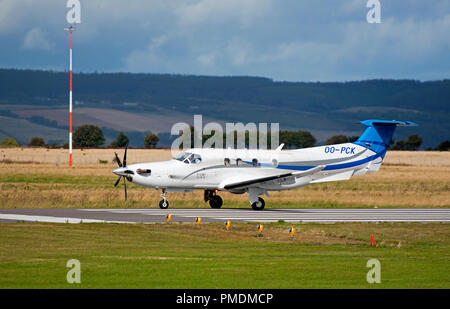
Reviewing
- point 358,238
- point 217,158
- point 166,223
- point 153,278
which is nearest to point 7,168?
point 217,158

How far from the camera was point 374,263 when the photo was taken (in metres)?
17.3

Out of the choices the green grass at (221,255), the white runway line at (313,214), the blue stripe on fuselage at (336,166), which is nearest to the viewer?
the green grass at (221,255)

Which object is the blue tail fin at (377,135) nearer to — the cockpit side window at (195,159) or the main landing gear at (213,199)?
the main landing gear at (213,199)

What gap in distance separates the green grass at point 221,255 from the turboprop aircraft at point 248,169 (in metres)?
7.93

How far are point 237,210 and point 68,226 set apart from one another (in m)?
11.4

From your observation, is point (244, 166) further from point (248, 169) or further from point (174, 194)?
point (174, 194)

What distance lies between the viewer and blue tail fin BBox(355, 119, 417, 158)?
3831 cm

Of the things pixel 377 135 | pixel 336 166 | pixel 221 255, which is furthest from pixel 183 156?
pixel 221 255

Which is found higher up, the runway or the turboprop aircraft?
the turboprop aircraft

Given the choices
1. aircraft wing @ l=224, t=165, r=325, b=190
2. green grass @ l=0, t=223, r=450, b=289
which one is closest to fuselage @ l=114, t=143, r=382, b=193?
aircraft wing @ l=224, t=165, r=325, b=190

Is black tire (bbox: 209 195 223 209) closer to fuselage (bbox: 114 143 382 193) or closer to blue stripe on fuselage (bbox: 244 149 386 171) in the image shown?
fuselage (bbox: 114 143 382 193)

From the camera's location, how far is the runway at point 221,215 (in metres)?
28.7

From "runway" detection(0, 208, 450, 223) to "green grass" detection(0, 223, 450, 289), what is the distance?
2.26 metres

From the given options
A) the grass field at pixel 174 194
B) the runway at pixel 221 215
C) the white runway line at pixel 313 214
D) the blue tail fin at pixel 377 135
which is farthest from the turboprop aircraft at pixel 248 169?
the grass field at pixel 174 194
